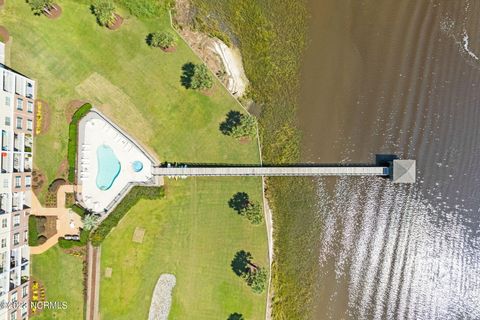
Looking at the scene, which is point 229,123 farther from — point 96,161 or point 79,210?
point 79,210

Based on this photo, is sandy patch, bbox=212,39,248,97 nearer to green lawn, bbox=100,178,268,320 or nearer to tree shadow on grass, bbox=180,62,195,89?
tree shadow on grass, bbox=180,62,195,89

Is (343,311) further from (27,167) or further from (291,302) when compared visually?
(27,167)

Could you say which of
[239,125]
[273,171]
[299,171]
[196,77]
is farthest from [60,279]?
[299,171]

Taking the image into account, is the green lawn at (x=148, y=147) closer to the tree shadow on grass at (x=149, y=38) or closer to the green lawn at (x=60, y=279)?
the green lawn at (x=60, y=279)

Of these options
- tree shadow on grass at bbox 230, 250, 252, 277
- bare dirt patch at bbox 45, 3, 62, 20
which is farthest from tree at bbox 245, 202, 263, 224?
bare dirt patch at bbox 45, 3, 62, 20

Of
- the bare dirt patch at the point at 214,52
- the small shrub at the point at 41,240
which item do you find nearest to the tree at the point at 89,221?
A: the small shrub at the point at 41,240

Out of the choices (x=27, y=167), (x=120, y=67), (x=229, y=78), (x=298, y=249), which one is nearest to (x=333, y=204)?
(x=298, y=249)
